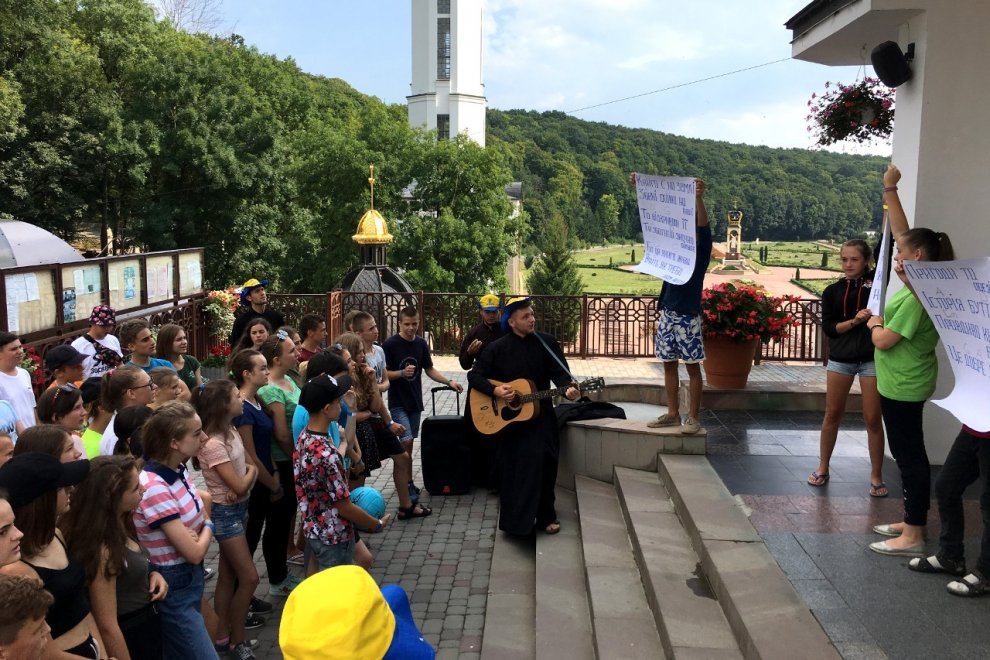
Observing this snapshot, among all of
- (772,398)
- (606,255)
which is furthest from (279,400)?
(606,255)

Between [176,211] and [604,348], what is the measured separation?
19.3m

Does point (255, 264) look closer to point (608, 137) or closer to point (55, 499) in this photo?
point (55, 499)

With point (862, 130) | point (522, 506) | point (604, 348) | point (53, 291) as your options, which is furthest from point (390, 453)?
point (604, 348)

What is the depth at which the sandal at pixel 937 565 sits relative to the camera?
4523 mm

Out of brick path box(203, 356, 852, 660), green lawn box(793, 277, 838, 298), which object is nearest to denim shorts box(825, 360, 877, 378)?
brick path box(203, 356, 852, 660)

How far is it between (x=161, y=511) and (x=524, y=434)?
127 inches

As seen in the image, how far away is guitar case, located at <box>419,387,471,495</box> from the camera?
8.05 m

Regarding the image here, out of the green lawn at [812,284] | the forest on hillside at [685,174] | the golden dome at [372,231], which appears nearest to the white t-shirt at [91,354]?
the golden dome at [372,231]

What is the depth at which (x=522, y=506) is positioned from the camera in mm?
6578

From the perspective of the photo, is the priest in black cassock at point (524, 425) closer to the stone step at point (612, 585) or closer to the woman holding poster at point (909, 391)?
the stone step at point (612, 585)

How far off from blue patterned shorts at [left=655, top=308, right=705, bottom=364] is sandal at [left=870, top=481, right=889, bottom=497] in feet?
4.95

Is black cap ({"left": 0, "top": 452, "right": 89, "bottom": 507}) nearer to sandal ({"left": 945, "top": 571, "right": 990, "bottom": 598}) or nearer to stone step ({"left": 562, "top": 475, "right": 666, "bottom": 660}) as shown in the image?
stone step ({"left": 562, "top": 475, "right": 666, "bottom": 660})

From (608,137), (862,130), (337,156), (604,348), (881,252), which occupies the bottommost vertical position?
(604,348)

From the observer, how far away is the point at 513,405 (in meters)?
6.50
